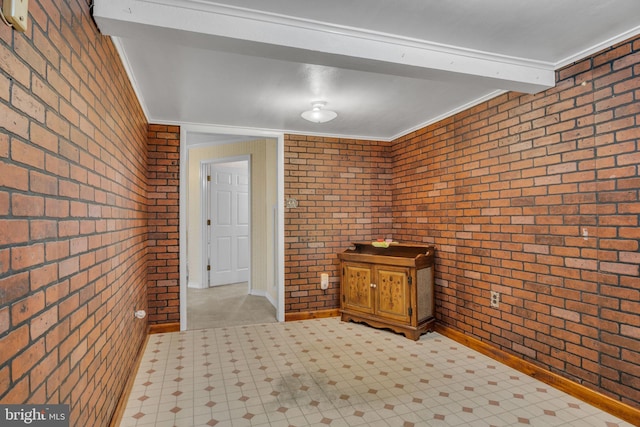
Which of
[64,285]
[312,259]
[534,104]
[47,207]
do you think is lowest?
[312,259]

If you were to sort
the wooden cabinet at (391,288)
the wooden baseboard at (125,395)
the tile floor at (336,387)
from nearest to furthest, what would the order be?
1. the wooden baseboard at (125,395)
2. the tile floor at (336,387)
3. the wooden cabinet at (391,288)

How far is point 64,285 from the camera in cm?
128

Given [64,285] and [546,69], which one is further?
[546,69]

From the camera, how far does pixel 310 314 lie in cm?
435

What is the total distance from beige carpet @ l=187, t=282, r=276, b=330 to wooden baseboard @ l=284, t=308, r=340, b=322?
0.69ft

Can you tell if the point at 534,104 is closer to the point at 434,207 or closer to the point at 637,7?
the point at 637,7

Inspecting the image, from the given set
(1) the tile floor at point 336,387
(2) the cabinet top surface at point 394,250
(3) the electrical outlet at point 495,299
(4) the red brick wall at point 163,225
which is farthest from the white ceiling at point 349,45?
(1) the tile floor at point 336,387

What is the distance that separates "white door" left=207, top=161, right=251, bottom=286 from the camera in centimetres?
638

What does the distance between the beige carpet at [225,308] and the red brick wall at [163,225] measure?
44cm

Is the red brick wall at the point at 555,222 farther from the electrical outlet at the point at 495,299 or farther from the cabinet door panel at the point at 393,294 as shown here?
the cabinet door panel at the point at 393,294

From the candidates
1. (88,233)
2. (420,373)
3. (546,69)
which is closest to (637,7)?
(546,69)

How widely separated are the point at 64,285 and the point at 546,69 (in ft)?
10.8

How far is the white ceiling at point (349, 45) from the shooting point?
5.92 ft

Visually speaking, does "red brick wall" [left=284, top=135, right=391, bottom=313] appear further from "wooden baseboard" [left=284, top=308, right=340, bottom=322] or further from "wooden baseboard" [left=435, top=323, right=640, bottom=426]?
"wooden baseboard" [left=435, top=323, right=640, bottom=426]
